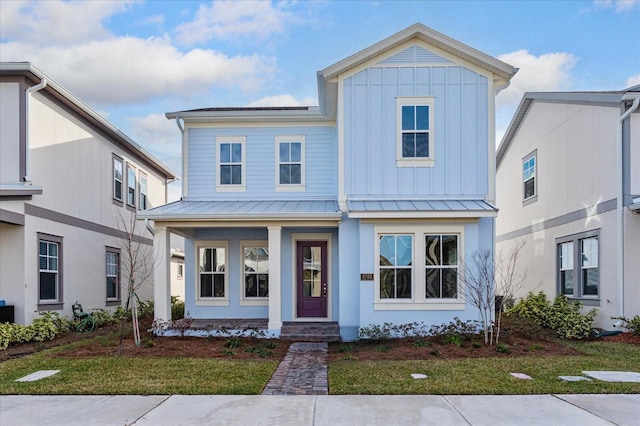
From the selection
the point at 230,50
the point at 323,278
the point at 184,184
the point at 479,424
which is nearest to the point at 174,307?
the point at 184,184

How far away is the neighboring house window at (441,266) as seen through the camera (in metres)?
12.1

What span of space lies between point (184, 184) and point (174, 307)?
16.2 feet

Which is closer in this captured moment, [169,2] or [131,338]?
[131,338]

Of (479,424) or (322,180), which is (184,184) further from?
(479,424)

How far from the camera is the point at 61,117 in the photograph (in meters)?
14.6

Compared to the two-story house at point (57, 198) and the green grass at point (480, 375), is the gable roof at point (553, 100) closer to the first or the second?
the green grass at point (480, 375)

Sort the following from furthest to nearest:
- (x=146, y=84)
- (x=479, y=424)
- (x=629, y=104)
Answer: (x=146, y=84) < (x=629, y=104) < (x=479, y=424)

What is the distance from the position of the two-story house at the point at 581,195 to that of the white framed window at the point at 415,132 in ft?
14.3

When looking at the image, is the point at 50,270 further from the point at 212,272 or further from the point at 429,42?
the point at 429,42

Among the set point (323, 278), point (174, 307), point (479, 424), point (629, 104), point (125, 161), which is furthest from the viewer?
point (125, 161)

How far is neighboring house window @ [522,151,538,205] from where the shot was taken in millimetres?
17375

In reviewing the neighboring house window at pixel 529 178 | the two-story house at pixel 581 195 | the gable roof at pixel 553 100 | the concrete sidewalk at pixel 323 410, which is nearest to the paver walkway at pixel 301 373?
the concrete sidewalk at pixel 323 410

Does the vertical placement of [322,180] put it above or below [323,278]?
above

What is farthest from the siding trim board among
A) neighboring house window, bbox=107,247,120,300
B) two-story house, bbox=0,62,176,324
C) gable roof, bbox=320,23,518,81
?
neighboring house window, bbox=107,247,120,300
